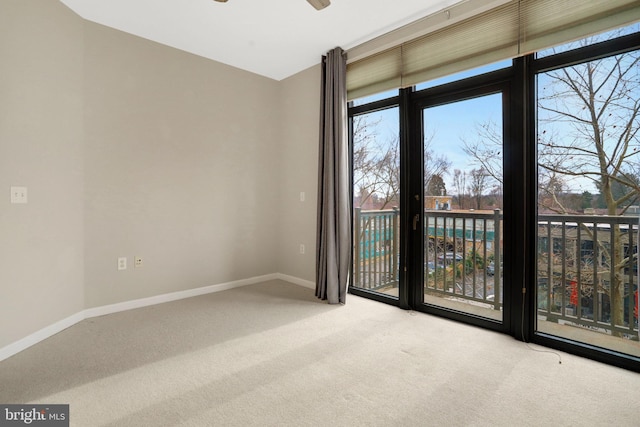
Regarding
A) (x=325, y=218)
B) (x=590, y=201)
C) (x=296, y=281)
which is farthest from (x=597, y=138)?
(x=296, y=281)

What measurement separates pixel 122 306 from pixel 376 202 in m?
2.72

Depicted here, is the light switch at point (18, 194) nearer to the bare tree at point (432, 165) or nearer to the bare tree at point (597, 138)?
the bare tree at point (432, 165)

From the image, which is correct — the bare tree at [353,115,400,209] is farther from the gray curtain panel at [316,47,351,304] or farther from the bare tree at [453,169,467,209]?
the bare tree at [453,169,467,209]

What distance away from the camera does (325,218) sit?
11.1ft

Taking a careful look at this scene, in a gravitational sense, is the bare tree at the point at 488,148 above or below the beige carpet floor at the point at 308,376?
above

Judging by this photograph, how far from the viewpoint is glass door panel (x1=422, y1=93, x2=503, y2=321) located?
104 inches

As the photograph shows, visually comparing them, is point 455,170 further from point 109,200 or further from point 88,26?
point 88,26

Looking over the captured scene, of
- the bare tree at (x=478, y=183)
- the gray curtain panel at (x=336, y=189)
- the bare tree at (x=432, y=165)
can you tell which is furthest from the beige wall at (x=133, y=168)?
the bare tree at (x=478, y=183)

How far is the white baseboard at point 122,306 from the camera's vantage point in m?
2.19

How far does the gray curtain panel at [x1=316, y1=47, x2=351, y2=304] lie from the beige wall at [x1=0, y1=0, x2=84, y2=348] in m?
2.23

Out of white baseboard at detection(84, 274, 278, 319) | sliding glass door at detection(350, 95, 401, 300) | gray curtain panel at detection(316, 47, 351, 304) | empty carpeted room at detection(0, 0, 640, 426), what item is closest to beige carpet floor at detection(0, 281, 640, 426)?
empty carpeted room at detection(0, 0, 640, 426)

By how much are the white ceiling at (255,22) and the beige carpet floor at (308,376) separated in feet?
8.57

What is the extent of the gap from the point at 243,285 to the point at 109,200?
1714 millimetres

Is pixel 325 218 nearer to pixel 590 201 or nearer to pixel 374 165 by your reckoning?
pixel 374 165
